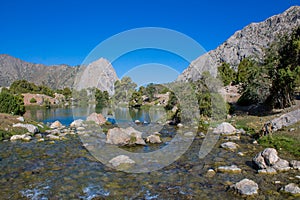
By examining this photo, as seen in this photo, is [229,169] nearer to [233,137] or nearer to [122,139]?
[233,137]

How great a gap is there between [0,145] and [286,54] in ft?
124

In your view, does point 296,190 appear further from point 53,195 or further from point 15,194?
point 15,194

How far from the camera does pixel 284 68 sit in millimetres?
35375

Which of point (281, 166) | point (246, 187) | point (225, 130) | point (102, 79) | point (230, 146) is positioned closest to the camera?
point (246, 187)

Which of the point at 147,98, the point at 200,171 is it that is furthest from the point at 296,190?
the point at 147,98

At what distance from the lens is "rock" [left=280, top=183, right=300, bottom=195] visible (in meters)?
12.4

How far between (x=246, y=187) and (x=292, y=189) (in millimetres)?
2248

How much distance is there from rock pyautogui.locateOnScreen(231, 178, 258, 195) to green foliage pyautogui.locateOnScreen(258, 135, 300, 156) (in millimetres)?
8259

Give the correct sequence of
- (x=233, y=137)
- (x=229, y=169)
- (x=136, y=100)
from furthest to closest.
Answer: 1. (x=136, y=100)
2. (x=233, y=137)
3. (x=229, y=169)

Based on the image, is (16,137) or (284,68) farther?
(284,68)

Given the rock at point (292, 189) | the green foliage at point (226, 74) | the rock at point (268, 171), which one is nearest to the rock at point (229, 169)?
the rock at point (268, 171)

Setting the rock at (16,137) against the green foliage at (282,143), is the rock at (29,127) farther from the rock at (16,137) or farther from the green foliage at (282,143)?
the green foliage at (282,143)

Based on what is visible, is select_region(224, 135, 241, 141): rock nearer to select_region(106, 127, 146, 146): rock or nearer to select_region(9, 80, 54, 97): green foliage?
select_region(106, 127, 146, 146): rock

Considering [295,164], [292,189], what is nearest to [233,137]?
[295,164]
